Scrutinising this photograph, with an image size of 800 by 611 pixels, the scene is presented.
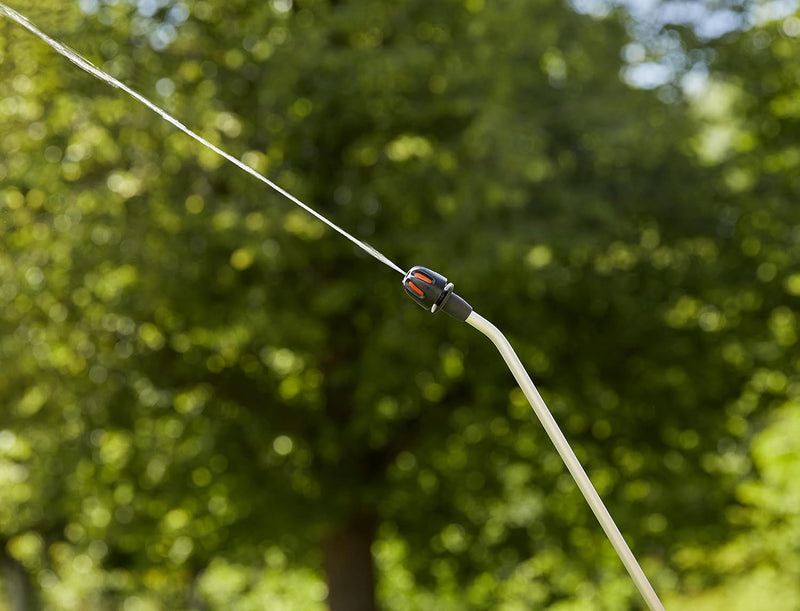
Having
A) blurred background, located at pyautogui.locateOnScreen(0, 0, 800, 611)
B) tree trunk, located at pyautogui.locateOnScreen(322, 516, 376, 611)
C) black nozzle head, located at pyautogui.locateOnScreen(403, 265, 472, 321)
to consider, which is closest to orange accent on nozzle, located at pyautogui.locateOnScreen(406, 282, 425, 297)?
black nozzle head, located at pyautogui.locateOnScreen(403, 265, 472, 321)

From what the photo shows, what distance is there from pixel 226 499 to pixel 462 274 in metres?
3.37

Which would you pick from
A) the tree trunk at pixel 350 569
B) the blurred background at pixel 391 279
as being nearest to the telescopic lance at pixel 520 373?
the blurred background at pixel 391 279

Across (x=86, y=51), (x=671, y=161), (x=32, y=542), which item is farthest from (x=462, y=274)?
(x=32, y=542)

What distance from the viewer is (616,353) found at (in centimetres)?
933

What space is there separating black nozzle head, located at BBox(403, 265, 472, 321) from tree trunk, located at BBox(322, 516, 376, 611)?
23.2 feet

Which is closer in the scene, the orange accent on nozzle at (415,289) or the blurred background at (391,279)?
the orange accent on nozzle at (415,289)

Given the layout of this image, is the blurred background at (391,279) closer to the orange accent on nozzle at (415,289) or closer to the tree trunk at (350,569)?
the tree trunk at (350,569)

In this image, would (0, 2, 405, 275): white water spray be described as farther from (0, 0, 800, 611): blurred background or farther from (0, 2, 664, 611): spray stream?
(0, 0, 800, 611): blurred background

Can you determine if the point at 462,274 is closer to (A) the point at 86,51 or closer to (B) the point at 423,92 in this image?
(B) the point at 423,92

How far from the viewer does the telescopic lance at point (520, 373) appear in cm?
302

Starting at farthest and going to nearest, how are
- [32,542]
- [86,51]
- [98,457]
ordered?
[32,542] → [98,457] → [86,51]

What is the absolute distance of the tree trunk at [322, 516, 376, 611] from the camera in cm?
984

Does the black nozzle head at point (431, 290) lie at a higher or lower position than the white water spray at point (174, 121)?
lower

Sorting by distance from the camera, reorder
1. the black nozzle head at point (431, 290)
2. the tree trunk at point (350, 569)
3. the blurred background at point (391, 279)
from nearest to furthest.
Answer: the black nozzle head at point (431, 290) < the blurred background at point (391, 279) < the tree trunk at point (350, 569)
